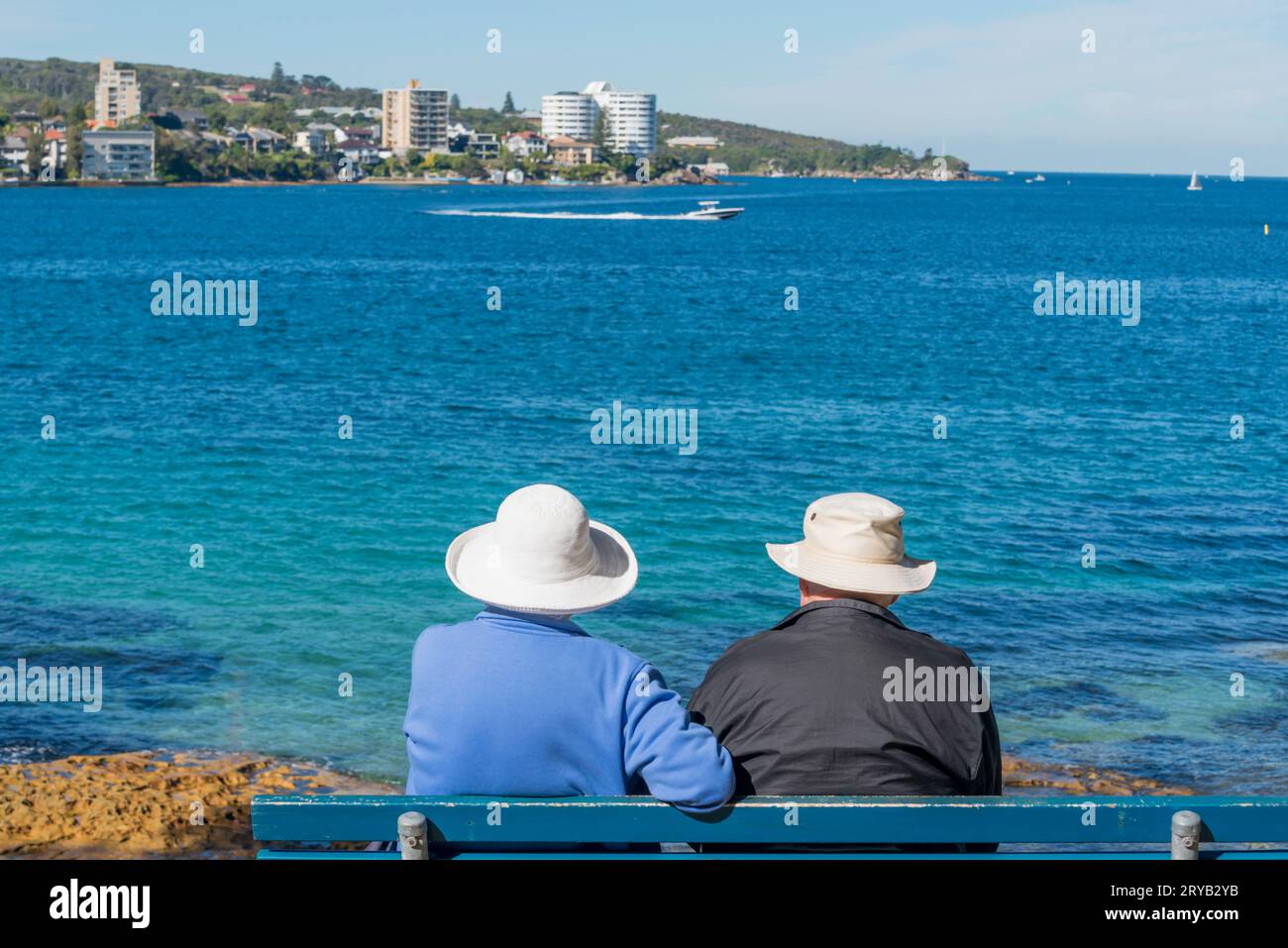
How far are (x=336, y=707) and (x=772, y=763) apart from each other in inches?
382

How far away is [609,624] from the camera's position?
54.3 feet

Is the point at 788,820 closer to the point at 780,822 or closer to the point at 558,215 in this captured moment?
the point at 780,822

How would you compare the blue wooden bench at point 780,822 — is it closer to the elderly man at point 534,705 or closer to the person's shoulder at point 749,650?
the elderly man at point 534,705

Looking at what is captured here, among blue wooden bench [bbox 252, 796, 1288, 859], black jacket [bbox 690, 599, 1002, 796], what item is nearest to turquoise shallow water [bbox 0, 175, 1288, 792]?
black jacket [bbox 690, 599, 1002, 796]

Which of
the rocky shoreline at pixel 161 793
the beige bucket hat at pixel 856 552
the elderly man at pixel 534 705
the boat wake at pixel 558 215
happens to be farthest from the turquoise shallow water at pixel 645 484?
the boat wake at pixel 558 215

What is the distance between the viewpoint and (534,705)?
4.24m

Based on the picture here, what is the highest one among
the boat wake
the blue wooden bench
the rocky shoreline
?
the boat wake

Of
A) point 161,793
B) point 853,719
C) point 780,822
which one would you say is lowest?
point 161,793

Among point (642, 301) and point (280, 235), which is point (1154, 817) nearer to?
point (642, 301)

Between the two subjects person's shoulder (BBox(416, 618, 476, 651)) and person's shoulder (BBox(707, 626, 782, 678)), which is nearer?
person's shoulder (BBox(416, 618, 476, 651))

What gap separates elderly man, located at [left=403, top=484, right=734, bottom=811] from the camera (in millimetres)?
4230

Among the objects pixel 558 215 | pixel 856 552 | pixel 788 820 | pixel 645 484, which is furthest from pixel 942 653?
pixel 558 215

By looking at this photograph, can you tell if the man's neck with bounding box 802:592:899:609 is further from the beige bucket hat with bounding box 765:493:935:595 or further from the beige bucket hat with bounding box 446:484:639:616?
the beige bucket hat with bounding box 446:484:639:616

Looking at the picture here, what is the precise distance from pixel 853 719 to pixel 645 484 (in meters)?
20.3
